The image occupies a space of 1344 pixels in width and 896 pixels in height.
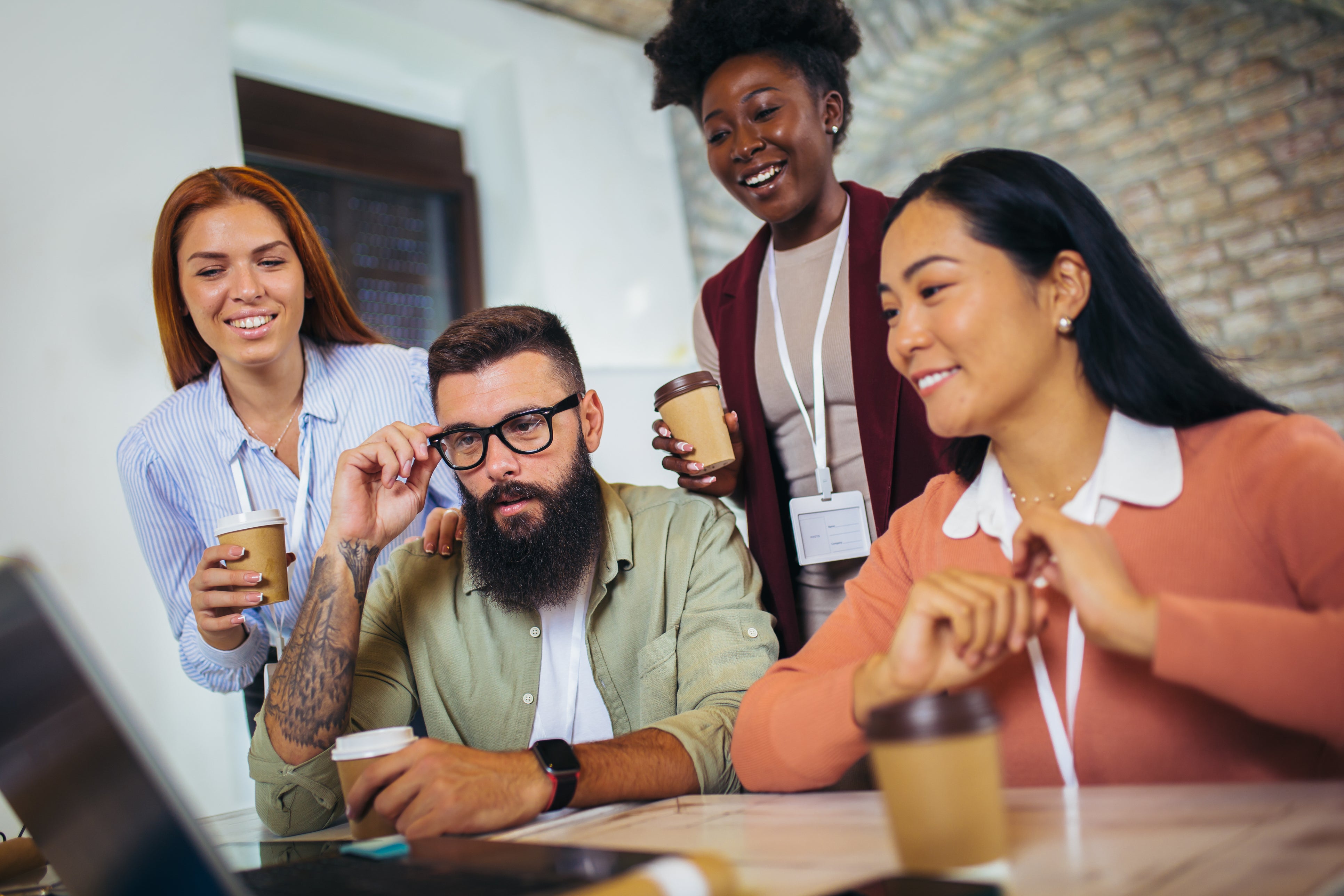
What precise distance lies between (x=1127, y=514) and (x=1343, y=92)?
3.90 m

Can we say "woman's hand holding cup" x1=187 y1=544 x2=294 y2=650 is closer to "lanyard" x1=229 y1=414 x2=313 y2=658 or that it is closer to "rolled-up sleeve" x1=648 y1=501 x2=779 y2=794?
"lanyard" x1=229 y1=414 x2=313 y2=658

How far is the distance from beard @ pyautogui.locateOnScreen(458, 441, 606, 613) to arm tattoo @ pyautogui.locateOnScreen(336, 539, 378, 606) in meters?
0.18

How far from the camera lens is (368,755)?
1.34 m

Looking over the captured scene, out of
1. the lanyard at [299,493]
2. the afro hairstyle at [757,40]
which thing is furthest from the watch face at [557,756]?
the afro hairstyle at [757,40]

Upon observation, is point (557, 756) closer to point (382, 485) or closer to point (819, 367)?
point (382, 485)

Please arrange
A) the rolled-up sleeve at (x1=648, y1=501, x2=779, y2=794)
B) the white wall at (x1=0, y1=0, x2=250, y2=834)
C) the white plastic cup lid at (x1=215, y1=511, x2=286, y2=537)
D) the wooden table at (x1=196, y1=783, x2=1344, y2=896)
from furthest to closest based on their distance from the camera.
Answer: the white wall at (x1=0, y1=0, x2=250, y2=834)
the white plastic cup lid at (x1=215, y1=511, x2=286, y2=537)
the rolled-up sleeve at (x1=648, y1=501, x2=779, y2=794)
the wooden table at (x1=196, y1=783, x2=1344, y2=896)

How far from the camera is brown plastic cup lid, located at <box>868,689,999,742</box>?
0.82 metres

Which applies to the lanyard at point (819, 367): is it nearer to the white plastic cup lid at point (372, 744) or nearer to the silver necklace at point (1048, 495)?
the silver necklace at point (1048, 495)

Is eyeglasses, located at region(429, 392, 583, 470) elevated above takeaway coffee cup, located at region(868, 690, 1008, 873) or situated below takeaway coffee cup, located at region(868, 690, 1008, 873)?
above

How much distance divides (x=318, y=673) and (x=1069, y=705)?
4.00 feet

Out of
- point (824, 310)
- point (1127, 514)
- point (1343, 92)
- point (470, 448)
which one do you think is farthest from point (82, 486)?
point (1343, 92)

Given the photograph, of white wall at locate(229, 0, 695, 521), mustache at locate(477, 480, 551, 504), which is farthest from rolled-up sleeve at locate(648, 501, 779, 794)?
white wall at locate(229, 0, 695, 521)

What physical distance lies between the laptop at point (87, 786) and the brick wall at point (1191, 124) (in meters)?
4.31

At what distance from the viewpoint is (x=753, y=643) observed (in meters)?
1.78
